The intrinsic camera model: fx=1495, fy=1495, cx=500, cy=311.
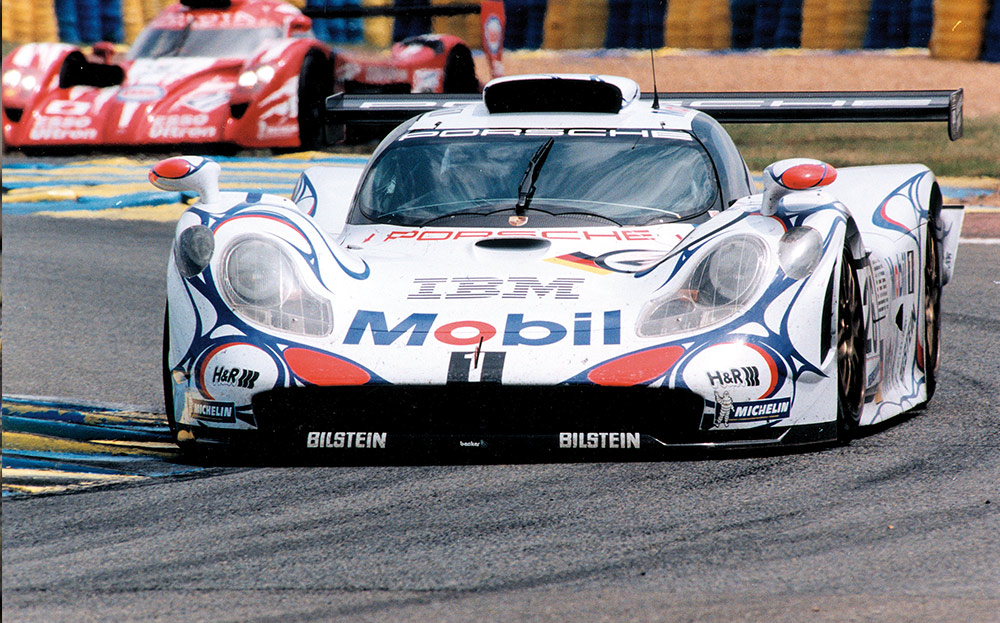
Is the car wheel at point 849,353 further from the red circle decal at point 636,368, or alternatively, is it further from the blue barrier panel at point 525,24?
the blue barrier panel at point 525,24

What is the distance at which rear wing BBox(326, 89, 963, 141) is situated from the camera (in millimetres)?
6363

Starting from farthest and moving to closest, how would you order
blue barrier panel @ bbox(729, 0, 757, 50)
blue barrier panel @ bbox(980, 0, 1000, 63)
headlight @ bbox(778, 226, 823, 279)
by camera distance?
blue barrier panel @ bbox(729, 0, 757, 50)
blue barrier panel @ bbox(980, 0, 1000, 63)
headlight @ bbox(778, 226, 823, 279)

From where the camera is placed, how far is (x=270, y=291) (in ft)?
13.9

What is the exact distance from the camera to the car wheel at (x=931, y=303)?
17.3 ft

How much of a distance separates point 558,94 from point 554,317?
6.31 feet

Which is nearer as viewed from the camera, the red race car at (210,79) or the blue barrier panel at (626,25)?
the red race car at (210,79)

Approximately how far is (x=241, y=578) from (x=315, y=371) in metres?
0.91

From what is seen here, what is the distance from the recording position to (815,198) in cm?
438

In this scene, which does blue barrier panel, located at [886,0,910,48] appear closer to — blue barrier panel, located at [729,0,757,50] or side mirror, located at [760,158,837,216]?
blue barrier panel, located at [729,0,757,50]

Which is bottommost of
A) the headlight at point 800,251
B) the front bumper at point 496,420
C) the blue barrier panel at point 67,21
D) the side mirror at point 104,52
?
the blue barrier panel at point 67,21

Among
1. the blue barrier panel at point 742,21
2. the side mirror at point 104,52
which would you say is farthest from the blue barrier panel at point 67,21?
the blue barrier panel at point 742,21

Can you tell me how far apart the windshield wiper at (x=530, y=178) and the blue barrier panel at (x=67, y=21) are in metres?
15.0

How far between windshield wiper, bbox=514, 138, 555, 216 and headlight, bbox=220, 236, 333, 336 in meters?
1.11

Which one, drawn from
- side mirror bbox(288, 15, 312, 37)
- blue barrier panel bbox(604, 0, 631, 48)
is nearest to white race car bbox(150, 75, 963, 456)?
side mirror bbox(288, 15, 312, 37)
